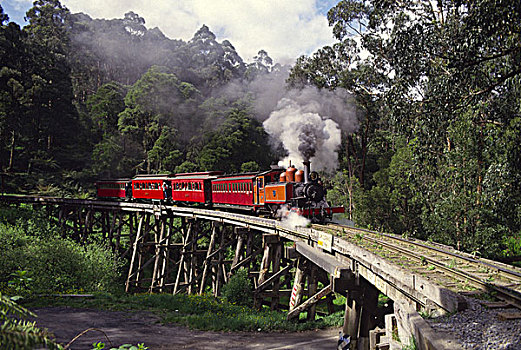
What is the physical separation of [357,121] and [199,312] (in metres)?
20.9

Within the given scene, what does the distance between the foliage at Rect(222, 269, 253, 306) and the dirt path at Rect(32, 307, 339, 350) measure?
129 inches

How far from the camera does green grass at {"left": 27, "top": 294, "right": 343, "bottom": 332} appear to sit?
1140 centimetres

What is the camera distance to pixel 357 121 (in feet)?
96.0

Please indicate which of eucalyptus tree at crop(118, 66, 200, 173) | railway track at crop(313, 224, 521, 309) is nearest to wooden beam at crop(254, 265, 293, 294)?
railway track at crop(313, 224, 521, 309)

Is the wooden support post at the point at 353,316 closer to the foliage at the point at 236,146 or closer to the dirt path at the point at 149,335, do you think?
the dirt path at the point at 149,335

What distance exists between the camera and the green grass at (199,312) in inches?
449

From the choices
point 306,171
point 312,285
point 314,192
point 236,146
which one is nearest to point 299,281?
point 312,285

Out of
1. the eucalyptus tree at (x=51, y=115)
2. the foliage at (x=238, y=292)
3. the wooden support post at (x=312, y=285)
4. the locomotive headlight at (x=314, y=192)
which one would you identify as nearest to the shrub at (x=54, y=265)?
the foliage at (x=238, y=292)

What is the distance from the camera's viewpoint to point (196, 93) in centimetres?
5166

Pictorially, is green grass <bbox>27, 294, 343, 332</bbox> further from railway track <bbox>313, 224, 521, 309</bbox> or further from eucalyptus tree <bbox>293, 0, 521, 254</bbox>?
eucalyptus tree <bbox>293, 0, 521, 254</bbox>

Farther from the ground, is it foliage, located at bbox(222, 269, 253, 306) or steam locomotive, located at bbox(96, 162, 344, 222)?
steam locomotive, located at bbox(96, 162, 344, 222)

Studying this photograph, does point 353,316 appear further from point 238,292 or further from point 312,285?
point 238,292

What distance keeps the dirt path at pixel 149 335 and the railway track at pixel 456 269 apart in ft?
11.5

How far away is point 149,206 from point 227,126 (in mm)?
19904
